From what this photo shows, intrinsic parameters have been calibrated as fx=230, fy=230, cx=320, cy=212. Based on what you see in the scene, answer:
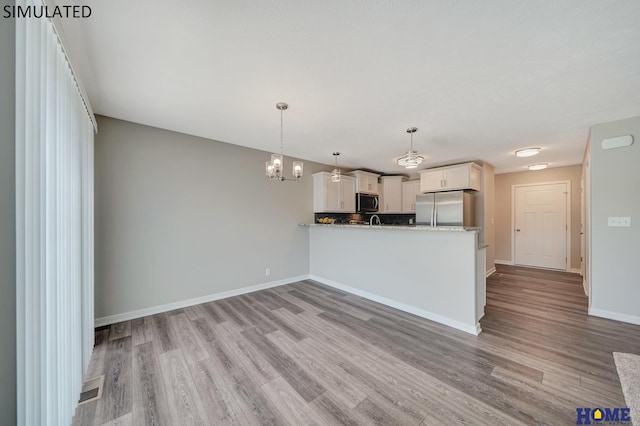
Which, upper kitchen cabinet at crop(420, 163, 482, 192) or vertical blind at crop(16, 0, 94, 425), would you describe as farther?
upper kitchen cabinet at crop(420, 163, 482, 192)

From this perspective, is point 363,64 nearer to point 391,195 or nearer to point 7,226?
point 7,226

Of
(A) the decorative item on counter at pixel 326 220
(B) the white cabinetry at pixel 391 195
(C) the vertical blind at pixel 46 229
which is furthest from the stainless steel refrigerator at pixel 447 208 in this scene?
(C) the vertical blind at pixel 46 229

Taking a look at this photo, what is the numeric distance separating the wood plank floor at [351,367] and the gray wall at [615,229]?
0.33m

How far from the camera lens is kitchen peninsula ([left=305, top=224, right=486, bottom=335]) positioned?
8.69 feet

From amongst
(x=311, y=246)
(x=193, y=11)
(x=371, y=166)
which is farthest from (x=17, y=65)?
(x=371, y=166)

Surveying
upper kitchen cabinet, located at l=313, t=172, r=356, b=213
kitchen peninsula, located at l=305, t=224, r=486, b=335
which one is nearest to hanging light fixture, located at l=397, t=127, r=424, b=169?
kitchen peninsula, located at l=305, t=224, r=486, b=335

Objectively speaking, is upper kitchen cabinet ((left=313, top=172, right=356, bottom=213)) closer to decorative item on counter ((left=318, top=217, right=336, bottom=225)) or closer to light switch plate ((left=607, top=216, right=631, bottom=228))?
decorative item on counter ((left=318, top=217, right=336, bottom=225))

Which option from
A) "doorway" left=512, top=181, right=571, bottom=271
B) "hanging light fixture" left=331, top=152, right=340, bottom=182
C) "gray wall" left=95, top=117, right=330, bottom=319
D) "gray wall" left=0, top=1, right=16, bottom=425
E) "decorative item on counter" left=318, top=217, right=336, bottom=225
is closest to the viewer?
"gray wall" left=0, top=1, right=16, bottom=425

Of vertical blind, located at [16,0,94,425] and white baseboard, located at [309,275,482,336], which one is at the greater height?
vertical blind, located at [16,0,94,425]

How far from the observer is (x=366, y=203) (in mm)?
5680

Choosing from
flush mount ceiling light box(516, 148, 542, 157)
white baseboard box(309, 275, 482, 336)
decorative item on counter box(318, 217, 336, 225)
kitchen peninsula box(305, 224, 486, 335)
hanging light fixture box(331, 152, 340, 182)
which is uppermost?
flush mount ceiling light box(516, 148, 542, 157)

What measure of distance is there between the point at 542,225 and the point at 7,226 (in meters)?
A: 8.31

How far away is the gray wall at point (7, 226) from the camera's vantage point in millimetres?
1023

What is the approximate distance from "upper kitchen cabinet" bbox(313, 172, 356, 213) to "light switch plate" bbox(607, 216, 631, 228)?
3.86 meters
